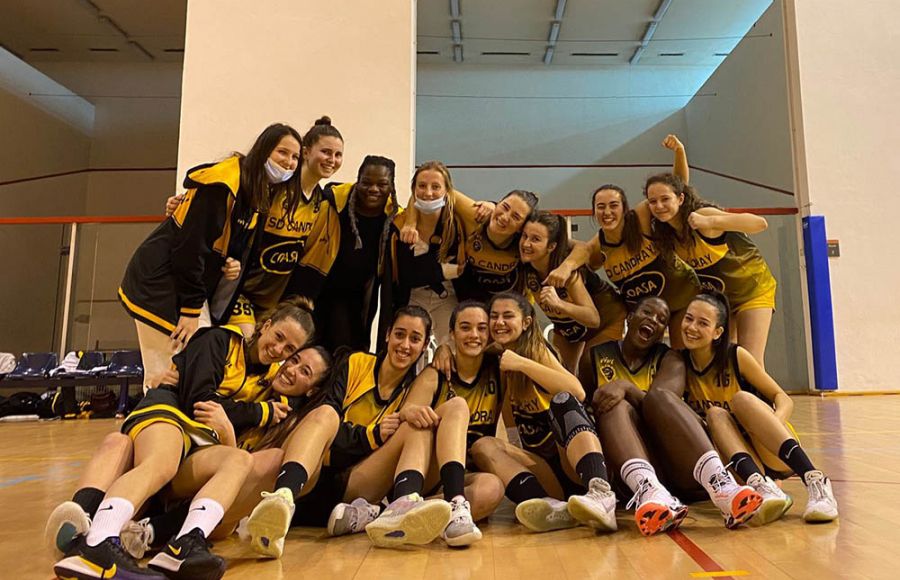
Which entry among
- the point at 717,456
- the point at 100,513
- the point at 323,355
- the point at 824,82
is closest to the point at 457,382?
the point at 323,355

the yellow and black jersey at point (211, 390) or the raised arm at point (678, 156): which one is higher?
the raised arm at point (678, 156)

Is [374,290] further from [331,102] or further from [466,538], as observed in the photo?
[331,102]

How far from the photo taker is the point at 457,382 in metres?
1.99

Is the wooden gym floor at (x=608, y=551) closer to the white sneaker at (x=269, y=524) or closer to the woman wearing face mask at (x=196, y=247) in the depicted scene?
the white sneaker at (x=269, y=524)

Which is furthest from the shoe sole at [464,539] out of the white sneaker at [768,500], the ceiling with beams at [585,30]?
the ceiling with beams at [585,30]

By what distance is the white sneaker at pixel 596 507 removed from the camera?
1592 millimetres

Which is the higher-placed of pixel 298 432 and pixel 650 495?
pixel 298 432

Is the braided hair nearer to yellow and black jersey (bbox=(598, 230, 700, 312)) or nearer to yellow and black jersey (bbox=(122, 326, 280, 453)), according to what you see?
yellow and black jersey (bbox=(122, 326, 280, 453))

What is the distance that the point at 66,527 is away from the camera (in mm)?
1217

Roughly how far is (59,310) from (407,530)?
5.47 meters

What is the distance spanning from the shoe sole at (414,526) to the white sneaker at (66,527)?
1.99ft

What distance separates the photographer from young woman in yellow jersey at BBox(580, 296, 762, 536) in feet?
5.24

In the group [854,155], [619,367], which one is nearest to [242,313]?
[619,367]

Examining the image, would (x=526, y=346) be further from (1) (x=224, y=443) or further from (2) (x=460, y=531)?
(1) (x=224, y=443)
